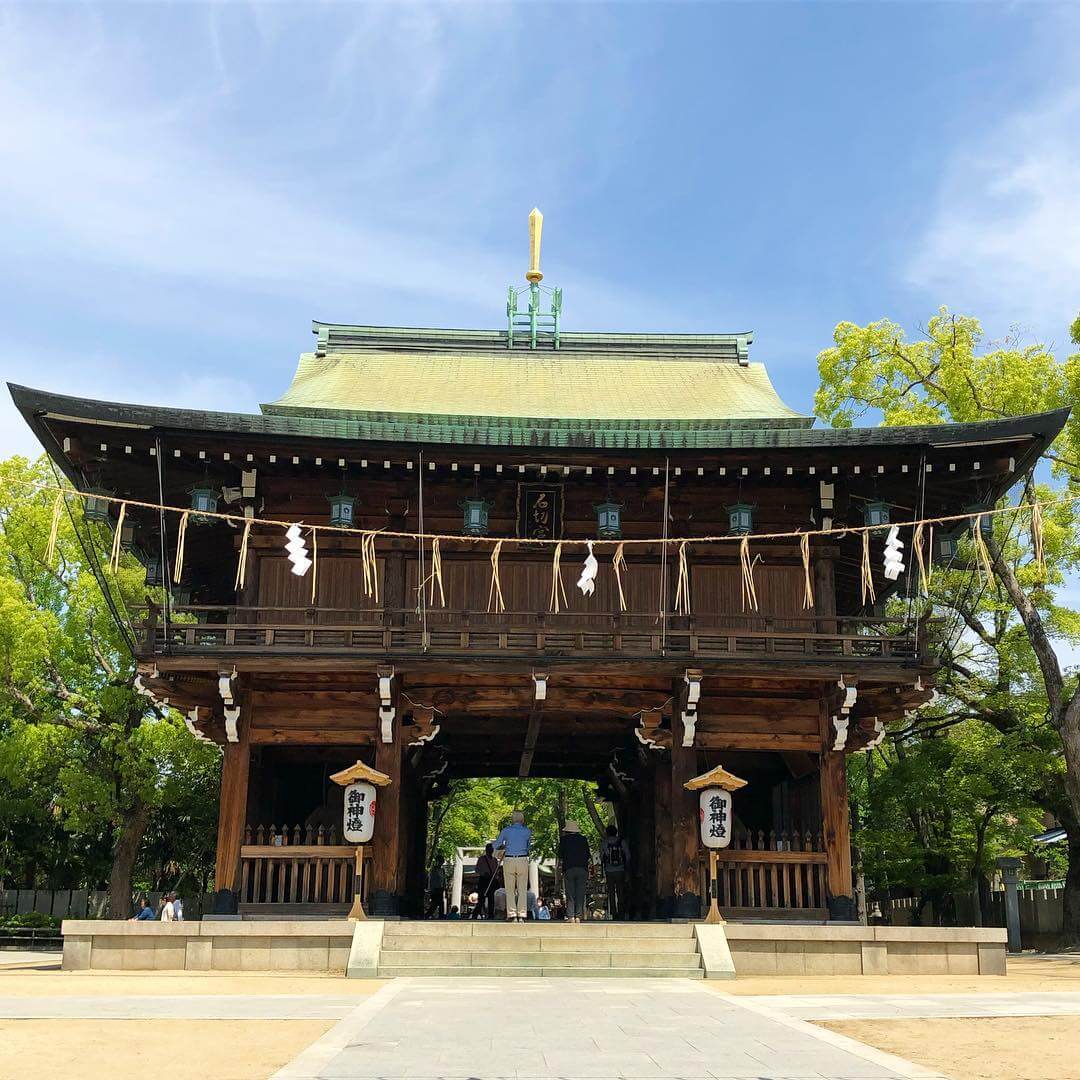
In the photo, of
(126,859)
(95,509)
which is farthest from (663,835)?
(126,859)

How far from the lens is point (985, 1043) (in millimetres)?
9406

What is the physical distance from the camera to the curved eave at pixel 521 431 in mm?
18203

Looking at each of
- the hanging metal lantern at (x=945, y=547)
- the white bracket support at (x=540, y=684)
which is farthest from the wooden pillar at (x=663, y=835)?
the hanging metal lantern at (x=945, y=547)

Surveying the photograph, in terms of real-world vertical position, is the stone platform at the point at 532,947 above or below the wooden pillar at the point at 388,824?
below

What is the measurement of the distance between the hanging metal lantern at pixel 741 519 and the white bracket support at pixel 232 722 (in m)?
9.10

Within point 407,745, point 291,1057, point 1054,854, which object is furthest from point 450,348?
point 1054,854

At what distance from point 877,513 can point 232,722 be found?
1160cm

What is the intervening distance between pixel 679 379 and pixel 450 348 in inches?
225

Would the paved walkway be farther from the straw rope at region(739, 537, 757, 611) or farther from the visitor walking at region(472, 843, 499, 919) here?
the visitor walking at region(472, 843, 499, 919)

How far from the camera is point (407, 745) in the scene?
1991 centimetres

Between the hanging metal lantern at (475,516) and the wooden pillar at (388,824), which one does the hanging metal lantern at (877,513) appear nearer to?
the hanging metal lantern at (475,516)

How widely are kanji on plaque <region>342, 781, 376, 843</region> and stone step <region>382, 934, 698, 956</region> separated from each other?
1.87m

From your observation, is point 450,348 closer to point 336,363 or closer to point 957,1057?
point 336,363

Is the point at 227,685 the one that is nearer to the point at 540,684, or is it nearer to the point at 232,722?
the point at 232,722
